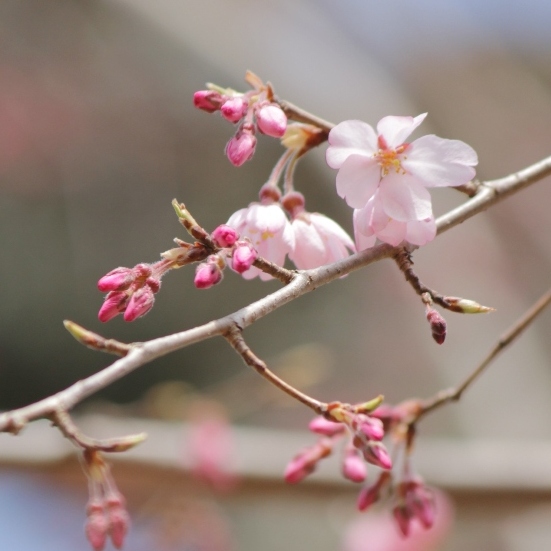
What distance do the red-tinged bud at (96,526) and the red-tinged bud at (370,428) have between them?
1.02 ft

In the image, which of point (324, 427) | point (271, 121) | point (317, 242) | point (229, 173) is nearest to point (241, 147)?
point (271, 121)

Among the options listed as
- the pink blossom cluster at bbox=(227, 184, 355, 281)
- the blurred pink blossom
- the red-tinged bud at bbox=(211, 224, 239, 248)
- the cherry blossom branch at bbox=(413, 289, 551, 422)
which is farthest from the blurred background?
the red-tinged bud at bbox=(211, 224, 239, 248)

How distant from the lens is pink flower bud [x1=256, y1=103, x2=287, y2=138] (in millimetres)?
778

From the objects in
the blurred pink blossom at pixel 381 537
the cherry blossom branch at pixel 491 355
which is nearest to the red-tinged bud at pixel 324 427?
the cherry blossom branch at pixel 491 355

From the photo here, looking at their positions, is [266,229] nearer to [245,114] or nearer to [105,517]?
[245,114]

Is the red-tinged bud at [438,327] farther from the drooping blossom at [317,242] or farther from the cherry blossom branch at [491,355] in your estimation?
the cherry blossom branch at [491,355]

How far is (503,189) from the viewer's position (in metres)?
0.89

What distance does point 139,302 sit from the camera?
2.18 ft

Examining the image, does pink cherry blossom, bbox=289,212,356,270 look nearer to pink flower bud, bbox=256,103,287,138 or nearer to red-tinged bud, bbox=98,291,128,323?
pink flower bud, bbox=256,103,287,138

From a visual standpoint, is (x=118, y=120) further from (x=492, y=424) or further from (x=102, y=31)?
(x=492, y=424)

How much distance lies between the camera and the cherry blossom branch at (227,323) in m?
0.53

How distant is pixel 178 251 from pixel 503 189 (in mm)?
462

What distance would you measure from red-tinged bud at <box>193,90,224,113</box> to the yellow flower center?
7.7 inches

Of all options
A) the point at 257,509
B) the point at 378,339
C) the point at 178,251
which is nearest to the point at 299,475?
the point at 178,251
